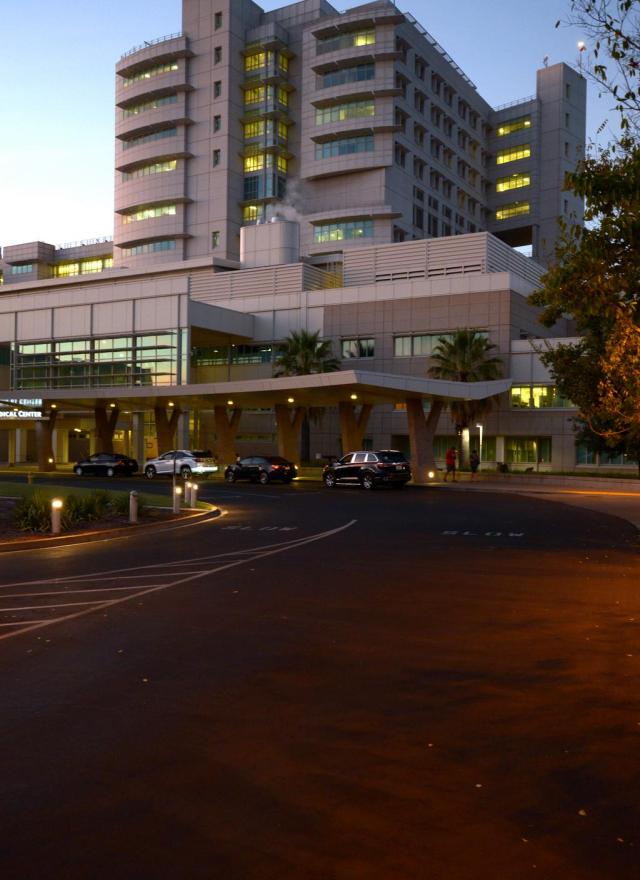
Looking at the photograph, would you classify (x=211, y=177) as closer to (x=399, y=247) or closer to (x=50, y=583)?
(x=399, y=247)

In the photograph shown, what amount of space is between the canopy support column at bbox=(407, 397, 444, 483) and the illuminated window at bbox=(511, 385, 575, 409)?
13.0 m

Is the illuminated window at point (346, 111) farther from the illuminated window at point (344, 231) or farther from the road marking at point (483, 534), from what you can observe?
the road marking at point (483, 534)

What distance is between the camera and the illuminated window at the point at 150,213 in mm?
90000

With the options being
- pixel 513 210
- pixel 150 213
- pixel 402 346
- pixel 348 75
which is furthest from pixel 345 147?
pixel 402 346

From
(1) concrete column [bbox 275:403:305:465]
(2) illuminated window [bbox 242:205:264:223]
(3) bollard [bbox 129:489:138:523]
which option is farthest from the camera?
(2) illuminated window [bbox 242:205:264:223]

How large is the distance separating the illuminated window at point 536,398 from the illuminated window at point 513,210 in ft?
170

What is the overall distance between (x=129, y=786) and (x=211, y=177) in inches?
3525

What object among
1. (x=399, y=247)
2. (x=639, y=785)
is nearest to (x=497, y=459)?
(x=399, y=247)

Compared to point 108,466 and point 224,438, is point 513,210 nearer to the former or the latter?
point 224,438

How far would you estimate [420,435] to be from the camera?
42.3 m

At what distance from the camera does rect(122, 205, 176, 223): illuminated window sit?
9000cm

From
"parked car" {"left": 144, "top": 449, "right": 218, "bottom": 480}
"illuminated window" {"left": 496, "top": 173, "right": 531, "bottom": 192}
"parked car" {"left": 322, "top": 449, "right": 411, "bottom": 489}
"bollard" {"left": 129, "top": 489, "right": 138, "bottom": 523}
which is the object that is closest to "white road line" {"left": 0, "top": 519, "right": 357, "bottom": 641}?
"bollard" {"left": 129, "top": 489, "right": 138, "bottom": 523}

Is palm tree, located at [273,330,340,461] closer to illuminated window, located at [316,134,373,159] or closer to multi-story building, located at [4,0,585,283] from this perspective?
multi-story building, located at [4,0,585,283]

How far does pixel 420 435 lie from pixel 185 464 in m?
13.0
